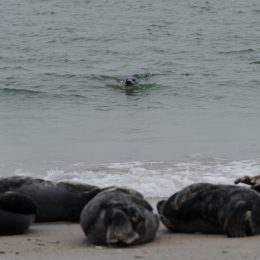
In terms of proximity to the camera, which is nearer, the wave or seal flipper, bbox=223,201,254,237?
seal flipper, bbox=223,201,254,237

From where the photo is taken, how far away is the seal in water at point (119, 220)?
3068 mm

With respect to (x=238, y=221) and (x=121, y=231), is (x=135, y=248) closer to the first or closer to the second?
(x=121, y=231)

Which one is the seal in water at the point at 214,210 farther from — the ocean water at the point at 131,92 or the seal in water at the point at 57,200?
the ocean water at the point at 131,92

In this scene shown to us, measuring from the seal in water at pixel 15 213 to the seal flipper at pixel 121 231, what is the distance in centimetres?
92

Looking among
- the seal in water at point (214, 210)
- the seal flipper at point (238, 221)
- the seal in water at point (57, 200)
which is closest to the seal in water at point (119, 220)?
the seal in water at point (214, 210)

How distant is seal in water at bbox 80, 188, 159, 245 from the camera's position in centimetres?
307

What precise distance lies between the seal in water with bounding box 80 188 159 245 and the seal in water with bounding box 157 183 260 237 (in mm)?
377

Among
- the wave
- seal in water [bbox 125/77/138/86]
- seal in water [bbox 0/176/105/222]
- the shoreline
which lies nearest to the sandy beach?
the shoreline

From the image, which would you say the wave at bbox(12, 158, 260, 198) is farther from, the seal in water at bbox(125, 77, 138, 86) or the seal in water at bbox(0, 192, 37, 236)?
the seal in water at bbox(125, 77, 138, 86)

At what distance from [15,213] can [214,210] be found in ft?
5.15

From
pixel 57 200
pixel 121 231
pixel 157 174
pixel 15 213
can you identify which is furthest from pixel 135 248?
pixel 157 174

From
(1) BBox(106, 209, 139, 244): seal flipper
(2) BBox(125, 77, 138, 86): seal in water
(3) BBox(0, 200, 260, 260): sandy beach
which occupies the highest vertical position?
(2) BBox(125, 77, 138, 86): seal in water

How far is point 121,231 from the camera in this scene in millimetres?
3059

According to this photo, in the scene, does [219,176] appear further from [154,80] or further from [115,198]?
[154,80]
